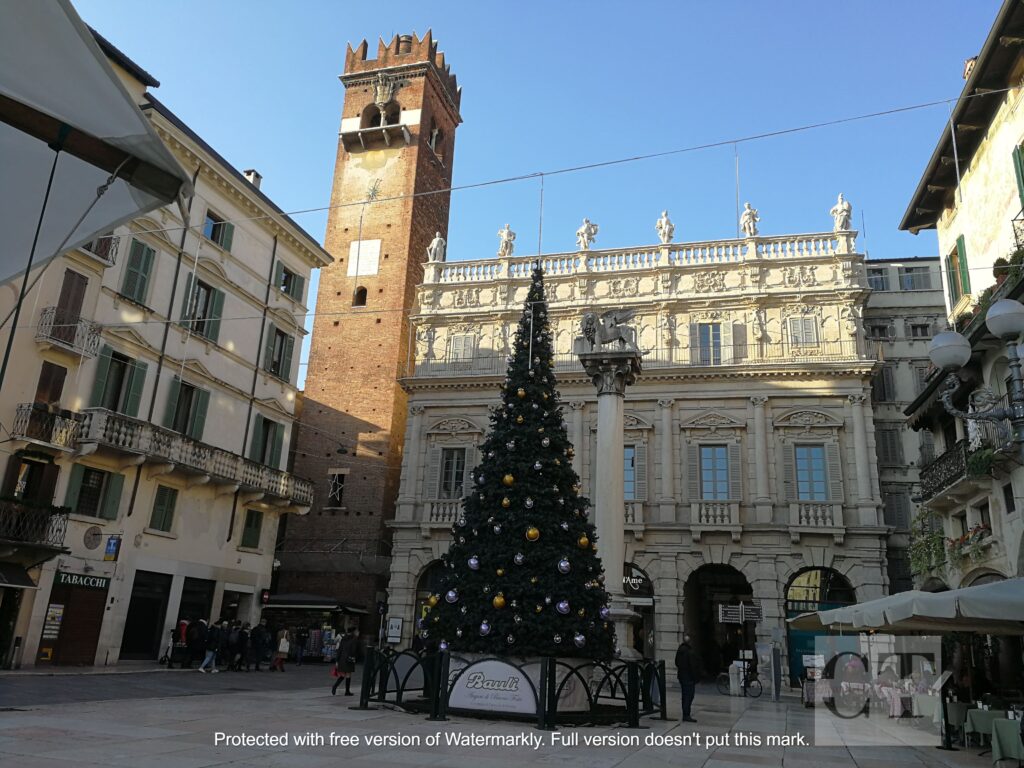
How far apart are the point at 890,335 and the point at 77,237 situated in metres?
33.4

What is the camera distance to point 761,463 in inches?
1154

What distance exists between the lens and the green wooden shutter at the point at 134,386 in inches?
892

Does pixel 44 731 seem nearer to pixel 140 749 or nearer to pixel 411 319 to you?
pixel 140 749

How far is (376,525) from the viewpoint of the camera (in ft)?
113

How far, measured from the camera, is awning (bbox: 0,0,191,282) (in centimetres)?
451

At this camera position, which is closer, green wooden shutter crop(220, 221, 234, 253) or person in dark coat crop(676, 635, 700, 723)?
person in dark coat crop(676, 635, 700, 723)

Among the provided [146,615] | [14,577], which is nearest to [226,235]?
[146,615]

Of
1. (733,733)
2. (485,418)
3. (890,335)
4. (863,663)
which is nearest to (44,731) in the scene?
(733,733)

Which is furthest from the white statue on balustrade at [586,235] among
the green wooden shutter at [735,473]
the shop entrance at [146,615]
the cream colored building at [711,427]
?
the shop entrance at [146,615]

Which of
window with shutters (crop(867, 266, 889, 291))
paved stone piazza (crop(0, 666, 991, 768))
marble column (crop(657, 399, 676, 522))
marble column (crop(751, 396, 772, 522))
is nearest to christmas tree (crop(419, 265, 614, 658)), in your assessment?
paved stone piazza (crop(0, 666, 991, 768))

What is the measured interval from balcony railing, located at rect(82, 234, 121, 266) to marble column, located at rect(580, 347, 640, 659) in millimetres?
13113

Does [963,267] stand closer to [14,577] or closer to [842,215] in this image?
[842,215]

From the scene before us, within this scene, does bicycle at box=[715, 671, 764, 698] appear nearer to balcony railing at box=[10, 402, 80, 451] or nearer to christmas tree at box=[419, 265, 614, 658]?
christmas tree at box=[419, 265, 614, 658]

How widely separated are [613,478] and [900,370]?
20.2 meters
